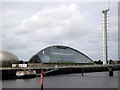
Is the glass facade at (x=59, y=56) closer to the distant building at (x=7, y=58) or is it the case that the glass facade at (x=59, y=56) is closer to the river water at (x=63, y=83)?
the distant building at (x=7, y=58)

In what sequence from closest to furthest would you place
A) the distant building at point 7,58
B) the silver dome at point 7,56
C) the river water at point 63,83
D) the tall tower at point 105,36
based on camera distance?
1. the river water at point 63,83
2. the distant building at point 7,58
3. the silver dome at point 7,56
4. the tall tower at point 105,36

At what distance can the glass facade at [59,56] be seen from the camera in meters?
92.9

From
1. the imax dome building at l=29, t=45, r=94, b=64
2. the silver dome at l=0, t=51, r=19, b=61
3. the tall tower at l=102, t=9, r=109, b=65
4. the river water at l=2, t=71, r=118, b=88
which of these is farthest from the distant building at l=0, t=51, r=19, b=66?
the tall tower at l=102, t=9, r=109, b=65

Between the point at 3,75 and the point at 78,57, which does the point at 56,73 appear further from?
the point at 78,57

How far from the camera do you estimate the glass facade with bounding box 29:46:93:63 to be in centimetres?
9288

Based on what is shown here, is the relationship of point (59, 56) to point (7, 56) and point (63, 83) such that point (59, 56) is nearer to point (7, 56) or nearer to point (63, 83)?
point (7, 56)

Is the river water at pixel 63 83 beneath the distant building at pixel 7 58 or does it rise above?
beneath

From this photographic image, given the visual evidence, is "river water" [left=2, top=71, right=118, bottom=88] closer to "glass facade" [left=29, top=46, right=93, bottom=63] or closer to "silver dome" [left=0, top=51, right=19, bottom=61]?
"silver dome" [left=0, top=51, right=19, bottom=61]

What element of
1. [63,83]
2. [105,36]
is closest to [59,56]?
[105,36]

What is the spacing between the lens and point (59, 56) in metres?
102

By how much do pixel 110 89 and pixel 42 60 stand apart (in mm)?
60844

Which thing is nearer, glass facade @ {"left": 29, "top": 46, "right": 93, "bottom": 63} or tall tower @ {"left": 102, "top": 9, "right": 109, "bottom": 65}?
tall tower @ {"left": 102, "top": 9, "right": 109, "bottom": 65}

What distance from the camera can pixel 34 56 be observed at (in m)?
92.8

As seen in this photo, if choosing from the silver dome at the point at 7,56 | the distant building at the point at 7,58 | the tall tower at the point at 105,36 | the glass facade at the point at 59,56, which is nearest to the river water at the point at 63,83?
the distant building at the point at 7,58
